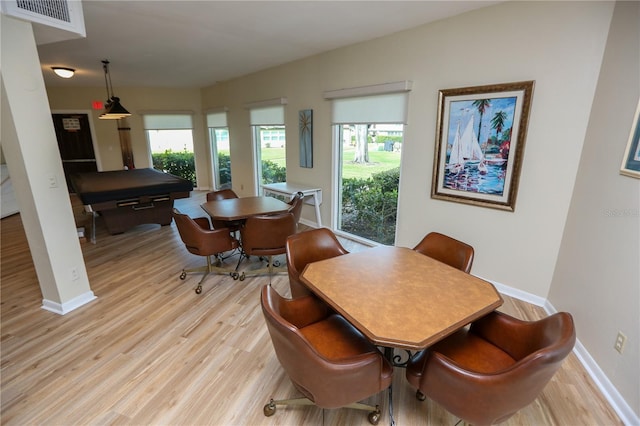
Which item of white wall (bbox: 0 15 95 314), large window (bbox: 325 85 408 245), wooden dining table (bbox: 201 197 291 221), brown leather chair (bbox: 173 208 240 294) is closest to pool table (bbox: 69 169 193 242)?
wooden dining table (bbox: 201 197 291 221)

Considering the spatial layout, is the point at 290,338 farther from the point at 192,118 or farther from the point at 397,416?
the point at 192,118

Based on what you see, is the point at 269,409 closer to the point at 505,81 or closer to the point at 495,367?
the point at 495,367

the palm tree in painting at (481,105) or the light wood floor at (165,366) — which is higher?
the palm tree in painting at (481,105)

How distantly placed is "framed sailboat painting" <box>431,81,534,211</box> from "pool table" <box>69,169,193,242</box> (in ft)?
13.2

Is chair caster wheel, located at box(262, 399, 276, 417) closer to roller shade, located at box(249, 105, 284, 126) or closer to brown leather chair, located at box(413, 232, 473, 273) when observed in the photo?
brown leather chair, located at box(413, 232, 473, 273)

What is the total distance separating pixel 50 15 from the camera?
2.19 meters

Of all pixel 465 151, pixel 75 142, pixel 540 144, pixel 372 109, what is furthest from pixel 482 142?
pixel 75 142

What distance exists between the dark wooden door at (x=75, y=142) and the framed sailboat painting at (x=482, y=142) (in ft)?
26.2

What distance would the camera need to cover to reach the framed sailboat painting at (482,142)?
8.41 feet

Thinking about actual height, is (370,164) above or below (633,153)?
below

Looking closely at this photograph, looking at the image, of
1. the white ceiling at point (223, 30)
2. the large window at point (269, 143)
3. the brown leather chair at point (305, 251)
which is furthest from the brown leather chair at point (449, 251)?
the large window at point (269, 143)

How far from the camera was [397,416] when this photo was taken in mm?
1711

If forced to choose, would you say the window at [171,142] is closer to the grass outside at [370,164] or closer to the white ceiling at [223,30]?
the white ceiling at [223,30]

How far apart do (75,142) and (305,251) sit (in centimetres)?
770
